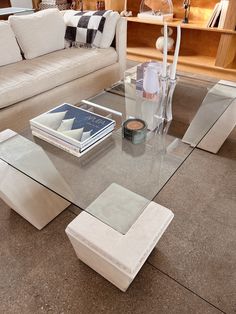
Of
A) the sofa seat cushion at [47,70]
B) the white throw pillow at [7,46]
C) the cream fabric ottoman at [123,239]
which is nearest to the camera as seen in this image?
the cream fabric ottoman at [123,239]

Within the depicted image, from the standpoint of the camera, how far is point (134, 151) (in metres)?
1.12

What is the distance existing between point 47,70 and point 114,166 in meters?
1.24

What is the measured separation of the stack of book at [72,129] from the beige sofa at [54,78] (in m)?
0.60

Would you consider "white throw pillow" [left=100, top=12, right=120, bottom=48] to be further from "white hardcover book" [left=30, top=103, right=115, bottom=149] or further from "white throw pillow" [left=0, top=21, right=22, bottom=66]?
"white hardcover book" [left=30, top=103, right=115, bottom=149]

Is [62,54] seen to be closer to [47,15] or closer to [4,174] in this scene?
[47,15]

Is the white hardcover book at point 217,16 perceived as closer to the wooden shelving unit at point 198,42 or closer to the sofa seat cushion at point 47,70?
the wooden shelving unit at point 198,42

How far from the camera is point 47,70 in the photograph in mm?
1885

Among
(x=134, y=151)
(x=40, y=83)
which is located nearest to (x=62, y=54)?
(x=40, y=83)

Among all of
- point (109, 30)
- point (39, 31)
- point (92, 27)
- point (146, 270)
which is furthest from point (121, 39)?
point (146, 270)

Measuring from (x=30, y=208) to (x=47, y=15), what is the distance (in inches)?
70.3

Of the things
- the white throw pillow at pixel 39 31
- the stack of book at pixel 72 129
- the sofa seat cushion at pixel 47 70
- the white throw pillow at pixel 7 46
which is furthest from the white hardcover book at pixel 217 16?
the stack of book at pixel 72 129

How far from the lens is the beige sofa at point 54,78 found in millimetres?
1682

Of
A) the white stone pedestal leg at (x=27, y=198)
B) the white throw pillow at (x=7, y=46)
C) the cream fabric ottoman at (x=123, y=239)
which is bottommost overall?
the white stone pedestal leg at (x=27, y=198)

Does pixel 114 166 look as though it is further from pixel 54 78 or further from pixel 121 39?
pixel 121 39
